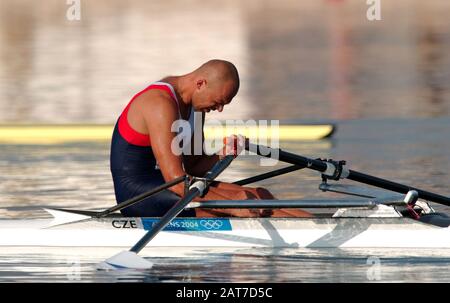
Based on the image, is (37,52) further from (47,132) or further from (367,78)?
(47,132)

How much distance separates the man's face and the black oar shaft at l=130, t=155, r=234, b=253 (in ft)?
1.29

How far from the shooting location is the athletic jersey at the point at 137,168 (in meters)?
10.9

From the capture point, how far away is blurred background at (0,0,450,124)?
Result: 20.8 meters

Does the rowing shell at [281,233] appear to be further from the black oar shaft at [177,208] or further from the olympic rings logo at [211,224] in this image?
the black oar shaft at [177,208]

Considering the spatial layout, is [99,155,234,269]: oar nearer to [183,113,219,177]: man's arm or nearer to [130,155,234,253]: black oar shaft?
[130,155,234,253]: black oar shaft

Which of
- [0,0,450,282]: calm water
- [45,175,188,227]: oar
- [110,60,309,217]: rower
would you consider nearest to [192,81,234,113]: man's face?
[110,60,309,217]: rower

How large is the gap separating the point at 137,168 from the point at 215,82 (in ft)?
2.91

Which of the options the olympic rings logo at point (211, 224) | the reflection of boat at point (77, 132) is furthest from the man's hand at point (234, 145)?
the reflection of boat at point (77, 132)

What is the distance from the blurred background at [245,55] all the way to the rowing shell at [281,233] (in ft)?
26.0

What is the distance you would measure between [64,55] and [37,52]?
973 millimetres

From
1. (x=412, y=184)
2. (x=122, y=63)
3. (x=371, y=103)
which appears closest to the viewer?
(x=412, y=184)

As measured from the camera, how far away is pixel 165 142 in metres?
10.6

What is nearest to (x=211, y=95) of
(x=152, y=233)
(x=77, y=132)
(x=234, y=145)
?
(x=234, y=145)
